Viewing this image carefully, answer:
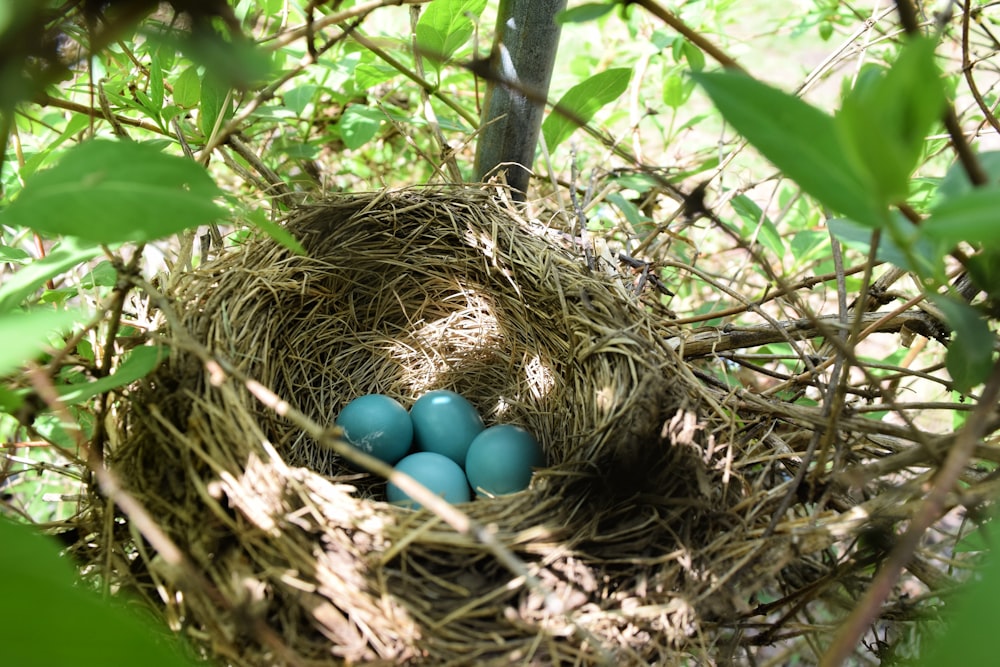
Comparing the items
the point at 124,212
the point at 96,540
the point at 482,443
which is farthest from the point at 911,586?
the point at 124,212

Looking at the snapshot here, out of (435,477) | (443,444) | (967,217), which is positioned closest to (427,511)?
(435,477)

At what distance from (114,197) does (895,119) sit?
520mm

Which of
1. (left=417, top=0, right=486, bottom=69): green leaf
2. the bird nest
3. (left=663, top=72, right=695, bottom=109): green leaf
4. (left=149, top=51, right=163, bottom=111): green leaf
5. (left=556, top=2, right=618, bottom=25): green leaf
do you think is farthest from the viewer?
(left=663, top=72, right=695, bottom=109): green leaf

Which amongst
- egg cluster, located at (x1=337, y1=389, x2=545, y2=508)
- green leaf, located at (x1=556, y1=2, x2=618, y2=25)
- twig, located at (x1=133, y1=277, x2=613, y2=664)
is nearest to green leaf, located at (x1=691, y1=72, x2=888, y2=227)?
green leaf, located at (x1=556, y1=2, x2=618, y2=25)

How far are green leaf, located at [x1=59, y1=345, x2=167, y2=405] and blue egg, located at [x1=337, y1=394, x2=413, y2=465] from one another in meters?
0.49

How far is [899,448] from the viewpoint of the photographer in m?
0.90

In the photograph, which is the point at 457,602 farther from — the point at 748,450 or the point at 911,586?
the point at 911,586

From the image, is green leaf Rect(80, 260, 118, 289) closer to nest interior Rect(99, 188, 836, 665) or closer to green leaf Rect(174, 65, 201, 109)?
nest interior Rect(99, 188, 836, 665)

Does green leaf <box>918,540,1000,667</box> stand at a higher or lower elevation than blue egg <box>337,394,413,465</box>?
higher

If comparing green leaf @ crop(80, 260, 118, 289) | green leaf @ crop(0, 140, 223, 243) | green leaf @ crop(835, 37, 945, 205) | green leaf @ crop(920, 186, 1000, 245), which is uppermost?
green leaf @ crop(835, 37, 945, 205)

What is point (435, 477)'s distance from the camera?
1.18m

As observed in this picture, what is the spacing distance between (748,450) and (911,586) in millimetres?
1219

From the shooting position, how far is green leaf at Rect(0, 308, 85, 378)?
1.40 feet

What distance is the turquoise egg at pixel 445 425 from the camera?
4.28 ft
